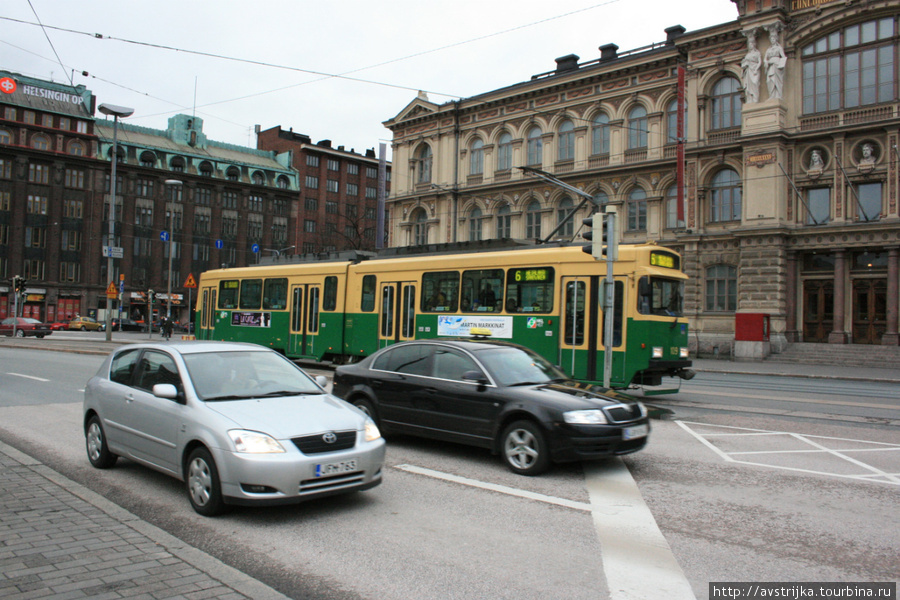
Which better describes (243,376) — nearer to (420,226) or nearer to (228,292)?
(228,292)

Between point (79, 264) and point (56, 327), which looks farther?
point (79, 264)

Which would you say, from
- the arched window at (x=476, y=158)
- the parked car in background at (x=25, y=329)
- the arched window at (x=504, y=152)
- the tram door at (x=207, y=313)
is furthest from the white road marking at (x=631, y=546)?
the parked car in background at (x=25, y=329)

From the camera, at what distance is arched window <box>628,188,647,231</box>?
37938 millimetres

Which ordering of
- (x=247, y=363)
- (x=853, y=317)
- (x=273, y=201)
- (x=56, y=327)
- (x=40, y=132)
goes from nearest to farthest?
(x=247, y=363)
(x=853, y=317)
(x=56, y=327)
(x=40, y=132)
(x=273, y=201)

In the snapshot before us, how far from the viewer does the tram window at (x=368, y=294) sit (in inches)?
725

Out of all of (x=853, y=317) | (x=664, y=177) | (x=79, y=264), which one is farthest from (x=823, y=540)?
(x=79, y=264)

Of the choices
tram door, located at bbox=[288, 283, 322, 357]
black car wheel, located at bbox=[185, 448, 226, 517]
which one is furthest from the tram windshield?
tram door, located at bbox=[288, 283, 322, 357]

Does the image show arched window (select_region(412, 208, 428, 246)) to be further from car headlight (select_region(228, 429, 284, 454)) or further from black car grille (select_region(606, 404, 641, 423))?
car headlight (select_region(228, 429, 284, 454))

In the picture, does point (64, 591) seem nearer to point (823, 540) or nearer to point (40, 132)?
point (823, 540)

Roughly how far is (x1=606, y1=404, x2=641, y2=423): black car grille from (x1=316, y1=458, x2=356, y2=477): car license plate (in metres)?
2.97

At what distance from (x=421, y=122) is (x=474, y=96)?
201 inches

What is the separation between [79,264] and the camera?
218ft

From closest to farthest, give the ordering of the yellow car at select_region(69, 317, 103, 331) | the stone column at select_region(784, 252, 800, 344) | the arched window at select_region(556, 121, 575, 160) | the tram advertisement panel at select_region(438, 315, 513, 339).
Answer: the tram advertisement panel at select_region(438, 315, 513, 339)
the stone column at select_region(784, 252, 800, 344)
the arched window at select_region(556, 121, 575, 160)
the yellow car at select_region(69, 317, 103, 331)

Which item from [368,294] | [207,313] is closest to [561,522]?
[368,294]
